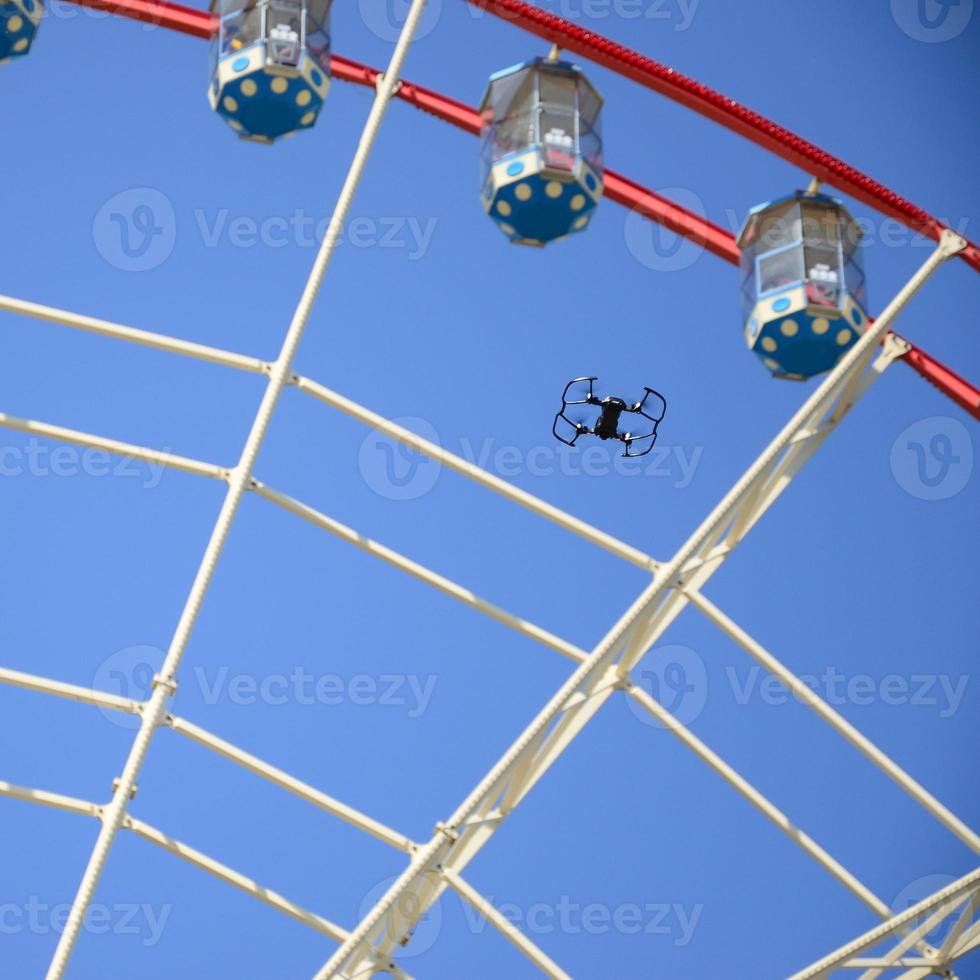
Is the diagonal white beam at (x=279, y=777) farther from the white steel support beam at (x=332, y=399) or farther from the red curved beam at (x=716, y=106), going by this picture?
the red curved beam at (x=716, y=106)

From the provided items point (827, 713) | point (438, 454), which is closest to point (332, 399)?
point (438, 454)

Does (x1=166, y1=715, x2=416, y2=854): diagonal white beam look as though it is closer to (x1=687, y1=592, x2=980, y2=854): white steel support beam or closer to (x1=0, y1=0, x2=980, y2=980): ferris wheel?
(x1=0, y1=0, x2=980, y2=980): ferris wheel

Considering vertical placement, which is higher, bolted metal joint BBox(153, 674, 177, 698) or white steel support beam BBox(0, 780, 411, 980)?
bolted metal joint BBox(153, 674, 177, 698)

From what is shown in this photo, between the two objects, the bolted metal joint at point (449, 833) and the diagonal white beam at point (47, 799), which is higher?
Answer: the diagonal white beam at point (47, 799)

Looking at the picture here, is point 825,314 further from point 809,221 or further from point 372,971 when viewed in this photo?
point 372,971


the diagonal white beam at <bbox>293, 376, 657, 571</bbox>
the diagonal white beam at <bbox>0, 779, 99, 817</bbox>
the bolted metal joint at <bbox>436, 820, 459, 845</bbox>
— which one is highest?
the diagonal white beam at <bbox>293, 376, 657, 571</bbox>

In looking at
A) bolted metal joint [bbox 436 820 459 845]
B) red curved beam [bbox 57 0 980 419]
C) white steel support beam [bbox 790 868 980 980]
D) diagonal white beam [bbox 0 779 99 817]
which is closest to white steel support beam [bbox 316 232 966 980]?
bolted metal joint [bbox 436 820 459 845]

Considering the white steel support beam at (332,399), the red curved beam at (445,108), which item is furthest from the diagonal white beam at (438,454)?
the red curved beam at (445,108)

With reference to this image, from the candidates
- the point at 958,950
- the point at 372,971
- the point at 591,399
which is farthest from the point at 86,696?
the point at 958,950
